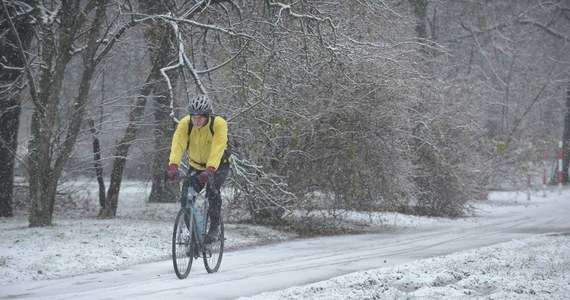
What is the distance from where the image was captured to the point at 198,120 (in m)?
9.14

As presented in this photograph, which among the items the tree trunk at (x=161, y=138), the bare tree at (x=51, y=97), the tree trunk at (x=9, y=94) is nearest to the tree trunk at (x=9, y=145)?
the tree trunk at (x=9, y=94)

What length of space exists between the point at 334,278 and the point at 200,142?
2.21 metres

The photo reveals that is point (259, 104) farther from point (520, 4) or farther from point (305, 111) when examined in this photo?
point (520, 4)

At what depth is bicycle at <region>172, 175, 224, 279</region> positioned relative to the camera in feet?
29.5

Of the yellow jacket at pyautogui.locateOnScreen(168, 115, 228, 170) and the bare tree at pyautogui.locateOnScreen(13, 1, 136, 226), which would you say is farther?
the bare tree at pyautogui.locateOnScreen(13, 1, 136, 226)

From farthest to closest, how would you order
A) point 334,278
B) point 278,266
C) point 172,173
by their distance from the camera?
→ point 278,266
point 334,278
point 172,173

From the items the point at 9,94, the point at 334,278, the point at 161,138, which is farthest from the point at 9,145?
the point at 334,278

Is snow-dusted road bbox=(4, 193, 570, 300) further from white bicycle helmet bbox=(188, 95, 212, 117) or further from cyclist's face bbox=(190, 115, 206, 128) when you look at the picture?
white bicycle helmet bbox=(188, 95, 212, 117)

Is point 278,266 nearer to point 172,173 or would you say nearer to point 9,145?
point 172,173

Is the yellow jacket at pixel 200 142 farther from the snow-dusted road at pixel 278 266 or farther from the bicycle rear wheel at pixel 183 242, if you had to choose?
the snow-dusted road at pixel 278 266

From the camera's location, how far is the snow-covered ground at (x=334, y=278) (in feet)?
26.4

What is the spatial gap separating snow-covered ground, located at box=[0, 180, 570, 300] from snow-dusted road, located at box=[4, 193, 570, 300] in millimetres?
199

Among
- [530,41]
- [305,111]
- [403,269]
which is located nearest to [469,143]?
[305,111]

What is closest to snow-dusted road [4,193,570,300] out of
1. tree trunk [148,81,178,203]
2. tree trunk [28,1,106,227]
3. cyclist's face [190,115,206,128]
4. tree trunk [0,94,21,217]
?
cyclist's face [190,115,206,128]
